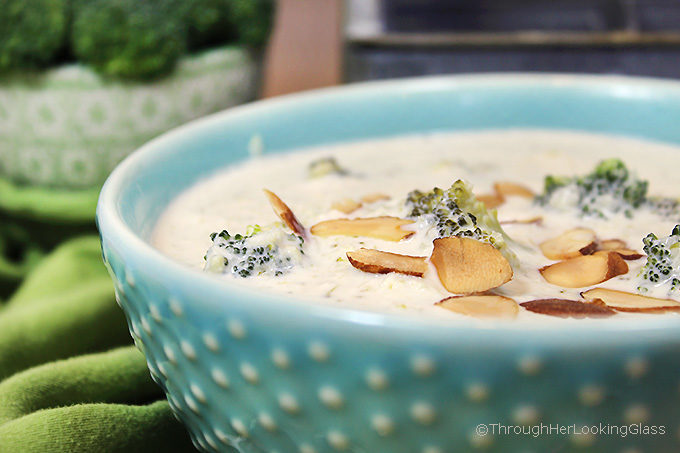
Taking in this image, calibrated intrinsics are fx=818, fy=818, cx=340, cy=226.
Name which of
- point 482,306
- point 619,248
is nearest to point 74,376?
point 482,306

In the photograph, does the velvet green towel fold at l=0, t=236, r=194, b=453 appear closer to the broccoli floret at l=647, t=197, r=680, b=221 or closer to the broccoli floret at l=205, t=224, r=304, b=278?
the broccoli floret at l=205, t=224, r=304, b=278

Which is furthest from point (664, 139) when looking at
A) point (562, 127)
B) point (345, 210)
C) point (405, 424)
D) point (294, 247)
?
point (405, 424)

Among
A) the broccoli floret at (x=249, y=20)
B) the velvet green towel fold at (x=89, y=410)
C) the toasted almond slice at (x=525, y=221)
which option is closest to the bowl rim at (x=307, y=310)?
the velvet green towel fold at (x=89, y=410)

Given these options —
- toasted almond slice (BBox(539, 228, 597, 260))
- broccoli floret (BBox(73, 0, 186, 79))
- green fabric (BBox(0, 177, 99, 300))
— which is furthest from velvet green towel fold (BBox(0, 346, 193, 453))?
broccoli floret (BBox(73, 0, 186, 79))

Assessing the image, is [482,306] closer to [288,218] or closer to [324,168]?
[288,218]

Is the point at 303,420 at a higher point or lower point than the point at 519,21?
lower

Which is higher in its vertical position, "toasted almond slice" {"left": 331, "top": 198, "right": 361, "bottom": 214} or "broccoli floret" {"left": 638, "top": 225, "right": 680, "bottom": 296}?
"broccoli floret" {"left": 638, "top": 225, "right": 680, "bottom": 296}

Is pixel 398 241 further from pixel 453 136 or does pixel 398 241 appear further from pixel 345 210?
pixel 453 136
